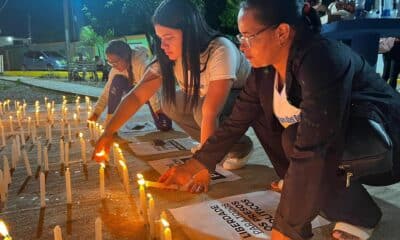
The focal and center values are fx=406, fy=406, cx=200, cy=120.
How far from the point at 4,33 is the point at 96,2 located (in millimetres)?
16541

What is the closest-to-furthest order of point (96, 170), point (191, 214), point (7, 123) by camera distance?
point (191, 214), point (96, 170), point (7, 123)

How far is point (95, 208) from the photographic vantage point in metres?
2.02

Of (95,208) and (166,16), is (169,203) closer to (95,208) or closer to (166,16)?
(95,208)

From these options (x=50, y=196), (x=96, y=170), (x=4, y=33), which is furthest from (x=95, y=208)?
(x=4, y=33)

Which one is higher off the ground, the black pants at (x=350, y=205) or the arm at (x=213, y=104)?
the arm at (x=213, y=104)

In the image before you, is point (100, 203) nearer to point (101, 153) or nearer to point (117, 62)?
point (101, 153)

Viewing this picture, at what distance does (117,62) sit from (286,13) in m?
2.55

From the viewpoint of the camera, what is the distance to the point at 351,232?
1.60m

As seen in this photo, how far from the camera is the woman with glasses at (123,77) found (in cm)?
372

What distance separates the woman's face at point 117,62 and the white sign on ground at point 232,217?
80.3 inches

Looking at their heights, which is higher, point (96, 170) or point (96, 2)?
point (96, 2)

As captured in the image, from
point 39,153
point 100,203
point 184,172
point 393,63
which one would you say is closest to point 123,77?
point 39,153

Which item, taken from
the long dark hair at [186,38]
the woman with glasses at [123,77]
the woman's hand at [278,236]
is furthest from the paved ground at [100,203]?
the woman with glasses at [123,77]

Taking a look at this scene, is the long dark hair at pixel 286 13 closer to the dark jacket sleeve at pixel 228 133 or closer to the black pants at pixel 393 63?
the dark jacket sleeve at pixel 228 133
